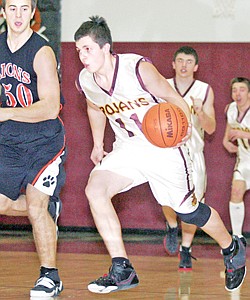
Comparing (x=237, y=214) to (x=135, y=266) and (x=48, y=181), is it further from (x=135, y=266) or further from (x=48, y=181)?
(x=48, y=181)

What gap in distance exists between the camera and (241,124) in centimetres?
1006

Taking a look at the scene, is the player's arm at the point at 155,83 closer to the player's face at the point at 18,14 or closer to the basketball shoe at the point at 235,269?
the player's face at the point at 18,14

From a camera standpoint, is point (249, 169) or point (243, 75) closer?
point (249, 169)

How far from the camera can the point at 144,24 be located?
10.8 m

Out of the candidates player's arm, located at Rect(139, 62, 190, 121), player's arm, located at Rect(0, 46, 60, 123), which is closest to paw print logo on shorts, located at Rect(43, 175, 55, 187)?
player's arm, located at Rect(0, 46, 60, 123)

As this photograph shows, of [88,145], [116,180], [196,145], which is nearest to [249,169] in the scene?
[196,145]

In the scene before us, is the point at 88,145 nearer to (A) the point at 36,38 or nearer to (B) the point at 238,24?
(B) the point at 238,24

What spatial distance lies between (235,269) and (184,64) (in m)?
2.75

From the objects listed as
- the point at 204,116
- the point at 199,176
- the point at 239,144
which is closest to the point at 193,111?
the point at 204,116

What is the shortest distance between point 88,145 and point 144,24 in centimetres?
169

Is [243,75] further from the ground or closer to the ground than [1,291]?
further from the ground

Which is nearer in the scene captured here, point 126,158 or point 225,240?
point 126,158

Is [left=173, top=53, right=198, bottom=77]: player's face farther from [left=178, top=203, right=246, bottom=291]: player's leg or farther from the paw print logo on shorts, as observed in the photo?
the paw print logo on shorts

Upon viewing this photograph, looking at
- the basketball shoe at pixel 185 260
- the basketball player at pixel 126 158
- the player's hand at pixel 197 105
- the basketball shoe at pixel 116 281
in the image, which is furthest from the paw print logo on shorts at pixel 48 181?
the player's hand at pixel 197 105
